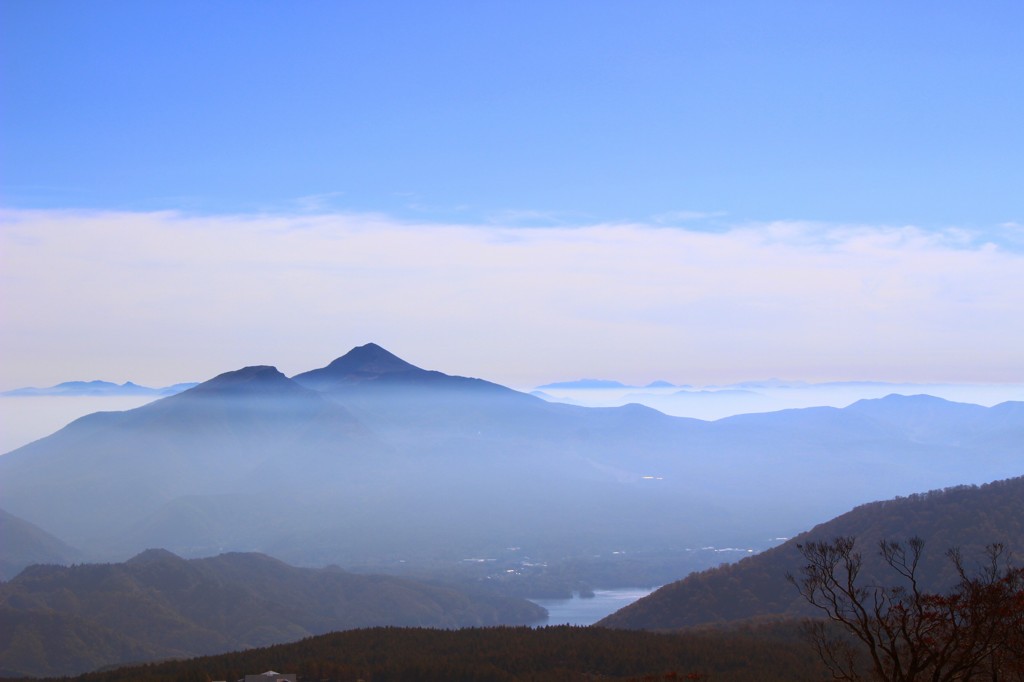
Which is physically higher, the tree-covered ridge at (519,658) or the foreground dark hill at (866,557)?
the foreground dark hill at (866,557)

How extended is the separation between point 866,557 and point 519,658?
222 ft

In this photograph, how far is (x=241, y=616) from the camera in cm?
19662

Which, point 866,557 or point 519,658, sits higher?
point 866,557

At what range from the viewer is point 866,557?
140375 mm

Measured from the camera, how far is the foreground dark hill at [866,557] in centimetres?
13312

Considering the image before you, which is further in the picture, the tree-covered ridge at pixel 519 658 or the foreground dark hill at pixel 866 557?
the foreground dark hill at pixel 866 557

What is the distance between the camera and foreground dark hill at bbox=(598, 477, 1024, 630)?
437 ft

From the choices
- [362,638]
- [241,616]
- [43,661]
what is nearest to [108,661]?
[43,661]

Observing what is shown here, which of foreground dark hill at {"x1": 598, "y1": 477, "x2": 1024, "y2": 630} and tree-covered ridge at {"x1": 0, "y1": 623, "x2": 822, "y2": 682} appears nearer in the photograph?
tree-covered ridge at {"x1": 0, "y1": 623, "x2": 822, "y2": 682}

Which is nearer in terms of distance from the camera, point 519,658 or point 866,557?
point 519,658

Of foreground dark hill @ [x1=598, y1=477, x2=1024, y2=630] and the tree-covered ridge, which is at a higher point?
foreground dark hill @ [x1=598, y1=477, x2=1024, y2=630]

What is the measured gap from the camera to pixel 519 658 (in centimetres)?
8738

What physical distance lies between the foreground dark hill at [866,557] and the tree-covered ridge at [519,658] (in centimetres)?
3462

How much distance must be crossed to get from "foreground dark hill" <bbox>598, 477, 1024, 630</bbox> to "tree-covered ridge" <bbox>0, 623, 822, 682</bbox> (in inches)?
1363
